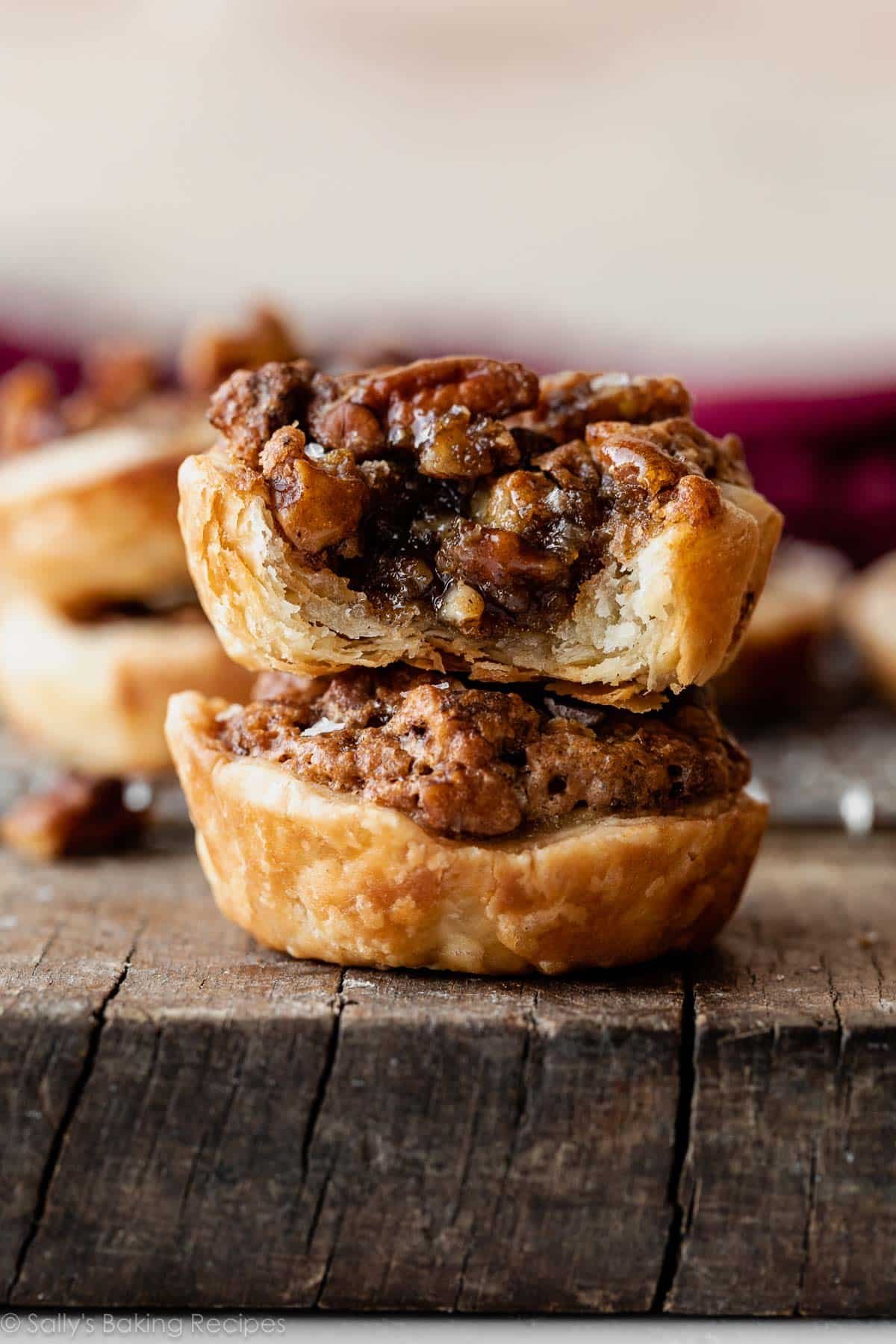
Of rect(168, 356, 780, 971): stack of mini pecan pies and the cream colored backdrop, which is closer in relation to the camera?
rect(168, 356, 780, 971): stack of mini pecan pies

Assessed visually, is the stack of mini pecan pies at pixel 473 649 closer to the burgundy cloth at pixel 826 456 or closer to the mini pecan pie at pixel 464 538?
the mini pecan pie at pixel 464 538

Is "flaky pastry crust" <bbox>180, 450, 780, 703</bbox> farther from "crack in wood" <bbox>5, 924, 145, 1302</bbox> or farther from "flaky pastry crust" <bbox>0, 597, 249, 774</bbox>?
"flaky pastry crust" <bbox>0, 597, 249, 774</bbox>

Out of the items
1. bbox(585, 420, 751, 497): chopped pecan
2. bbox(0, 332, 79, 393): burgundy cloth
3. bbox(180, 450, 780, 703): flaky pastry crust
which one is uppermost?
bbox(585, 420, 751, 497): chopped pecan

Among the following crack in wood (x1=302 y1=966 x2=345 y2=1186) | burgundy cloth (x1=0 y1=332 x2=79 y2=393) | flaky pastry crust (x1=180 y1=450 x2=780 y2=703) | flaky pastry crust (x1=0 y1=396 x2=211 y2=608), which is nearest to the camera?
crack in wood (x1=302 y1=966 x2=345 y2=1186)

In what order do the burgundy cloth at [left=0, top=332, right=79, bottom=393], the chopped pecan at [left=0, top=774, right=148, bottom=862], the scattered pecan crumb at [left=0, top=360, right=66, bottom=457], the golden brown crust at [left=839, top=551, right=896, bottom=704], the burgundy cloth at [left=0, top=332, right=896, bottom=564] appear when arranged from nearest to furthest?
the chopped pecan at [left=0, top=774, right=148, bottom=862] → the scattered pecan crumb at [left=0, top=360, right=66, bottom=457] → the golden brown crust at [left=839, top=551, right=896, bottom=704] → the burgundy cloth at [left=0, top=332, right=896, bottom=564] → the burgundy cloth at [left=0, top=332, right=79, bottom=393]

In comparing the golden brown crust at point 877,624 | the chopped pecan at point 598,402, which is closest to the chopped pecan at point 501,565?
the chopped pecan at point 598,402

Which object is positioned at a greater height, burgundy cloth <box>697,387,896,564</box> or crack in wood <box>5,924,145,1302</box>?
crack in wood <box>5,924,145,1302</box>

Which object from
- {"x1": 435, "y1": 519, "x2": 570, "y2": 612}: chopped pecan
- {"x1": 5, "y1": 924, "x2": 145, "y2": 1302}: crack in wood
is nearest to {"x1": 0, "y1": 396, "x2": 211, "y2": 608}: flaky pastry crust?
{"x1": 435, "y1": 519, "x2": 570, "y2": 612}: chopped pecan
